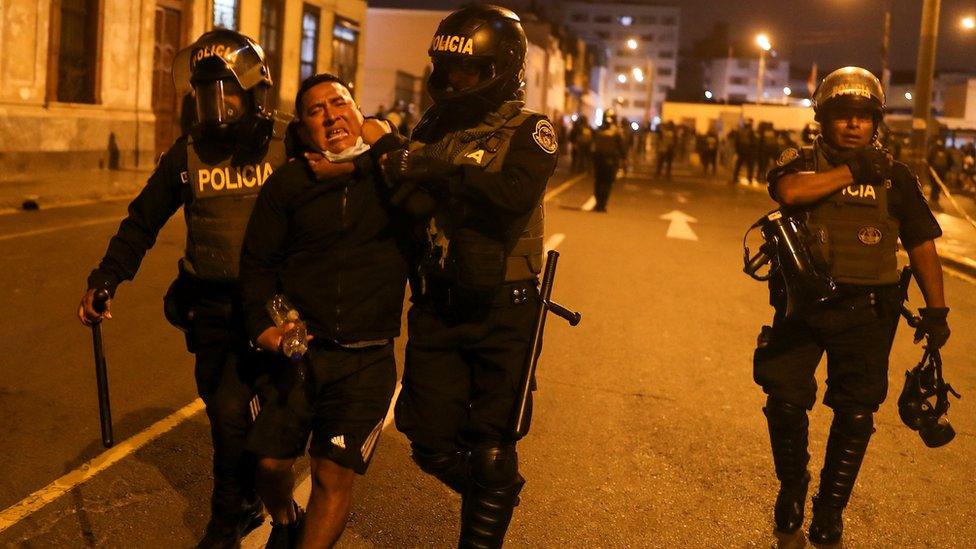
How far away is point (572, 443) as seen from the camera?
534 cm

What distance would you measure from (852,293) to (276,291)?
209cm

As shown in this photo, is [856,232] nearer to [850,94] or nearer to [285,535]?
[850,94]

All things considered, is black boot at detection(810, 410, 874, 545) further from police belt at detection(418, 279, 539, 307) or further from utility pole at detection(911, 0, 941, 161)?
utility pole at detection(911, 0, 941, 161)

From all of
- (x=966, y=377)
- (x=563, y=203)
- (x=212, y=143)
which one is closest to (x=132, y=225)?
(x=212, y=143)

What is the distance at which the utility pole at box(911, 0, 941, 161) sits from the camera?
18.5 metres

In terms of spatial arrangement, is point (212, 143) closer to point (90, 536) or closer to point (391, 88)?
point (90, 536)

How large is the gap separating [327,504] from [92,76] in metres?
18.8

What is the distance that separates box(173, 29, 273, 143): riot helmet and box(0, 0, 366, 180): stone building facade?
1299cm

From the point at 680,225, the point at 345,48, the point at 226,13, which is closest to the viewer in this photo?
the point at 680,225

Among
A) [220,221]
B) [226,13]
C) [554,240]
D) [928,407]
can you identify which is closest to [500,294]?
[220,221]

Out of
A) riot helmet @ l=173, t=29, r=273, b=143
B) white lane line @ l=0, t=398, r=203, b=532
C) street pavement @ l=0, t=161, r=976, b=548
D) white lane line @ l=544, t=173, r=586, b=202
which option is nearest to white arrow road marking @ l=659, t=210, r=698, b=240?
white lane line @ l=544, t=173, r=586, b=202

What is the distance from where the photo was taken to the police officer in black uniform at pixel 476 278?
3.27 metres

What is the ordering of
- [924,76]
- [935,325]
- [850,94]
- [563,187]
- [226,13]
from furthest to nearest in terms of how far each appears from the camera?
[563,187] → [226,13] → [924,76] → [935,325] → [850,94]

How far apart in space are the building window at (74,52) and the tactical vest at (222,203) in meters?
16.8
